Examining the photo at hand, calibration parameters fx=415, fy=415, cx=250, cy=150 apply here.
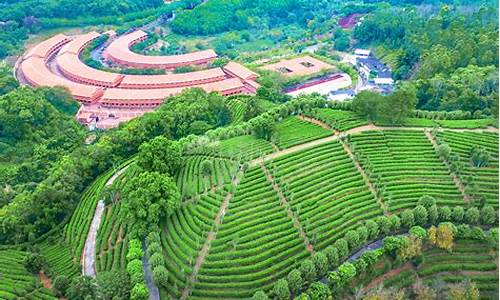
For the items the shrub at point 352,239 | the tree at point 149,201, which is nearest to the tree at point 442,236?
the shrub at point 352,239

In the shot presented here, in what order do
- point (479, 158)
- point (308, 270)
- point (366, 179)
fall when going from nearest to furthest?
point (308, 270)
point (366, 179)
point (479, 158)

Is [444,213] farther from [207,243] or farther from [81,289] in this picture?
[81,289]

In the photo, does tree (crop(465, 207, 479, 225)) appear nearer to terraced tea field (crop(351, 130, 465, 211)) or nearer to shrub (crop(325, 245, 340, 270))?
terraced tea field (crop(351, 130, 465, 211))

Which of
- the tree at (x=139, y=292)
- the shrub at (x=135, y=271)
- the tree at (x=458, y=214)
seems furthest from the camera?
the tree at (x=458, y=214)

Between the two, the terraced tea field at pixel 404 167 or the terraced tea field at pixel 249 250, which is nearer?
the terraced tea field at pixel 249 250

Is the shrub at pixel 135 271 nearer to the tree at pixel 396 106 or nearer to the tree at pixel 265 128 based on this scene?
the tree at pixel 265 128

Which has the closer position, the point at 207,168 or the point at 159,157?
the point at 207,168

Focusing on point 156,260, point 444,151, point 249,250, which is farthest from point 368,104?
point 156,260
